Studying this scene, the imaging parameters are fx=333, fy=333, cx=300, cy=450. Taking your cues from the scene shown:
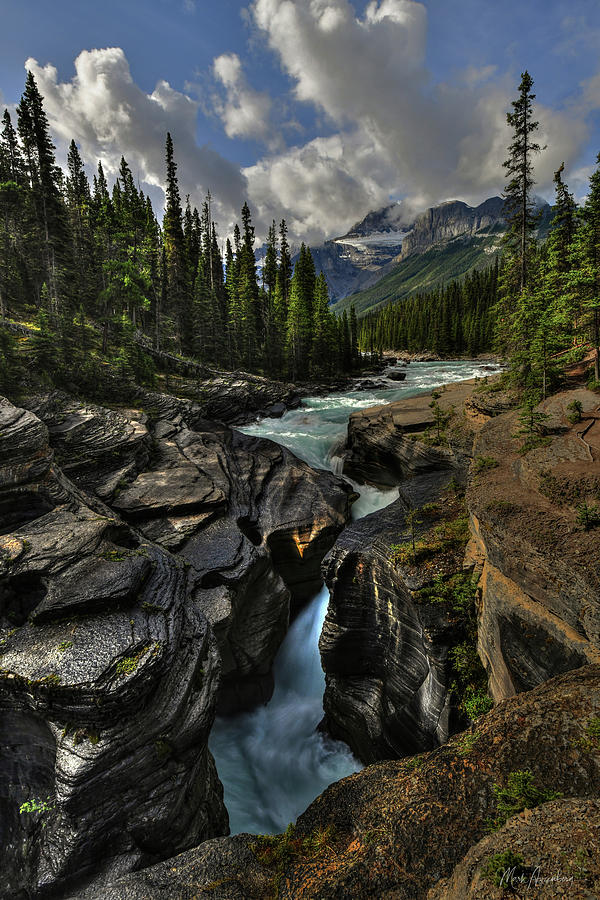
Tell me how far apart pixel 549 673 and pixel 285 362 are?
50.9 metres

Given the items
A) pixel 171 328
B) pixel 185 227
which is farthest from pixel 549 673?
pixel 185 227

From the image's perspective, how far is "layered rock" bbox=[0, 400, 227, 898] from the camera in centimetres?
591

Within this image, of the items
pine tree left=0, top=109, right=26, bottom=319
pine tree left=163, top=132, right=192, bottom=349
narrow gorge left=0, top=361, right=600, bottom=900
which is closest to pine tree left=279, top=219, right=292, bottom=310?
pine tree left=163, top=132, right=192, bottom=349

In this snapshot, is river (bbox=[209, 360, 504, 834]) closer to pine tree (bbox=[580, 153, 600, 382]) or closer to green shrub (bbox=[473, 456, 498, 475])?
green shrub (bbox=[473, 456, 498, 475])

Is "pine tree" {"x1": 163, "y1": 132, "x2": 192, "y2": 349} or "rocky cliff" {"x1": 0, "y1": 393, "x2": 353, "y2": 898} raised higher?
"pine tree" {"x1": 163, "y1": 132, "x2": 192, "y2": 349}

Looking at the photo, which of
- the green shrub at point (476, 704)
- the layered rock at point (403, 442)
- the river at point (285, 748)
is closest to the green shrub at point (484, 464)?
the layered rock at point (403, 442)

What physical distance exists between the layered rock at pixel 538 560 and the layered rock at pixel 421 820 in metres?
1.23

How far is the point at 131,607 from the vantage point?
803 centimetres

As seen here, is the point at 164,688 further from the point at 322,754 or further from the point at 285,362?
the point at 285,362

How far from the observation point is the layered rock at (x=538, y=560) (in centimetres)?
560

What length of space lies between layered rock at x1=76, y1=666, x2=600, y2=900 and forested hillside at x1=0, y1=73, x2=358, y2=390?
19.3 meters

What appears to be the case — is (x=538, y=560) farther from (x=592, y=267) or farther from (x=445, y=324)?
(x=445, y=324)

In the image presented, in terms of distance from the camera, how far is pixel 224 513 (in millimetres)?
14102

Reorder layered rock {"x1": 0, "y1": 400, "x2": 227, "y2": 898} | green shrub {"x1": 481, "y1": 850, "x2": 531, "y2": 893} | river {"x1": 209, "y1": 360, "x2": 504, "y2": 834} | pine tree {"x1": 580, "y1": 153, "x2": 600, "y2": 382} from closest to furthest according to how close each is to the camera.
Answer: green shrub {"x1": 481, "y1": 850, "x2": 531, "y2": 893}, layered rock {"x1": 0, "y1": 400, "x2": 227, "y2": 898}, river {"x1": 209, "y1": 360, "x2": 504, "y2": 834}, pine tree {"x1": 580, "y1": 153, "x2": 600, "y2": 382}
